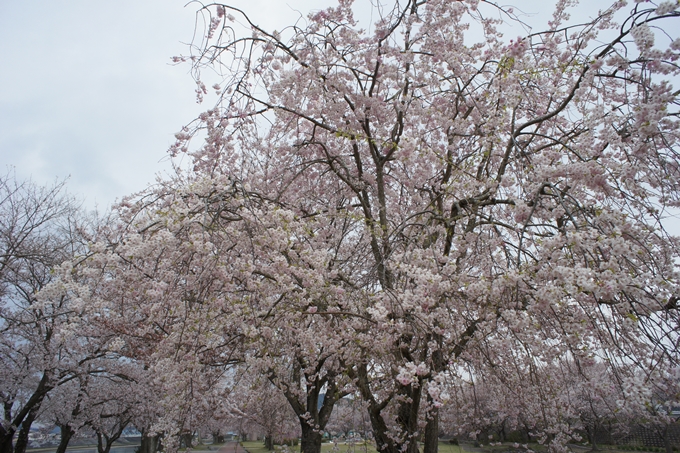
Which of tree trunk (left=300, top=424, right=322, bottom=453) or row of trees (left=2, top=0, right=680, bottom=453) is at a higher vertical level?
row of trees (left=2, top=0, right=680, bottom=453)

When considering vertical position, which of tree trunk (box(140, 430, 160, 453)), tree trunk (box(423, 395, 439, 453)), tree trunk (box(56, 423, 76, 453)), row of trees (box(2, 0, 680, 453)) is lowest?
tree trunk (box(140, 430, 160, 453))

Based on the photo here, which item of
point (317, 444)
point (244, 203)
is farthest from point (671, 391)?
point (317, 444)

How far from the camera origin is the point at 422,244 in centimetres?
505

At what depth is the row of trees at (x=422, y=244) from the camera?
295cm

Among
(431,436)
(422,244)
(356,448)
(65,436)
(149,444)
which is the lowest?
(149,444)

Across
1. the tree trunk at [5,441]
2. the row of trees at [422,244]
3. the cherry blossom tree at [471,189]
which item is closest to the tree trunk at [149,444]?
the tree trunk at [5,441]

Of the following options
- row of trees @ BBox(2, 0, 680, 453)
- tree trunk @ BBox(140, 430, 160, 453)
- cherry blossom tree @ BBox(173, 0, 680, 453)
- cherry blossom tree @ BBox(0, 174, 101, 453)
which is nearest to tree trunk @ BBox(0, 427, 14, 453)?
cherry blossom tree @ BBox(0, 174, 101, 453)

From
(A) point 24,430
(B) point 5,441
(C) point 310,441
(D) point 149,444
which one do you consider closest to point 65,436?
(A) point 24,430

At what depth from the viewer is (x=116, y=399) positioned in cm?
1237

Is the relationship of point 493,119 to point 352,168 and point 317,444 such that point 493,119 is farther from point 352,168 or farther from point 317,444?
point 317,444

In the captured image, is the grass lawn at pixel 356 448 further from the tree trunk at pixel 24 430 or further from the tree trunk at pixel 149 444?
the tree trunk at pixel 24 430

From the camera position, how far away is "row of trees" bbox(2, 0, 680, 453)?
295 cm

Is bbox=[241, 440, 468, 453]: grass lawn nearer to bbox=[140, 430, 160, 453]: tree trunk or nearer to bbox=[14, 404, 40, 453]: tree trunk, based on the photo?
bbox=[140, 430, 160, 453]: tree trunk

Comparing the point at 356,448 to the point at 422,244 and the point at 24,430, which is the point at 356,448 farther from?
the point at 24,430
